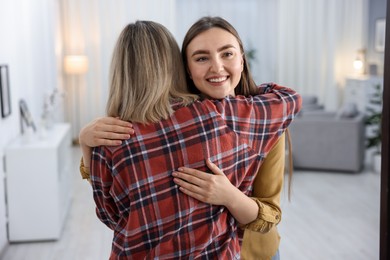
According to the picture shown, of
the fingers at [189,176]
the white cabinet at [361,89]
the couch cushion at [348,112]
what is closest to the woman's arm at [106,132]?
the fingers at [189,176]

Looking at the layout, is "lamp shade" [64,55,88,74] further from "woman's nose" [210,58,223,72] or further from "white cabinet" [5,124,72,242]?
"woman's nose" [210,58,223,72]

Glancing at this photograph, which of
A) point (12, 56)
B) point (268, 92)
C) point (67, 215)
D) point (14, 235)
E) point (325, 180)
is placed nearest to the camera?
point (268, 92)

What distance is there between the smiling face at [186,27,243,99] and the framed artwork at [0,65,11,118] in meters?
2.82

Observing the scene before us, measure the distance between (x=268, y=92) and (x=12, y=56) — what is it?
3367mm

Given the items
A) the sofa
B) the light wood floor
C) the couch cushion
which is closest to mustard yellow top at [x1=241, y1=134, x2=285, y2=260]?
the light wood floor

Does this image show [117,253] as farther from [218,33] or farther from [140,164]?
[218,33]

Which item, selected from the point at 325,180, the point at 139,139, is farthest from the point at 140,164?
the point at 325,180

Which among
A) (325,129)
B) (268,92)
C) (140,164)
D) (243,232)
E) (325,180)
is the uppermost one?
(268,92)

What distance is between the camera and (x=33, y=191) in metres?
3.99

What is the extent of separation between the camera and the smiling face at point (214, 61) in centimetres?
125

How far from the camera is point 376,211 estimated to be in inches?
188

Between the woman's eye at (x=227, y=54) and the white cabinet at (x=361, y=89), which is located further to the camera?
the white cabinet at (x=361, y=89)

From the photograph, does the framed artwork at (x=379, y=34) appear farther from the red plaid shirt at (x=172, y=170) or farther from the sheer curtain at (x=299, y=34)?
the red plaid shirt at (x=172, y=170)

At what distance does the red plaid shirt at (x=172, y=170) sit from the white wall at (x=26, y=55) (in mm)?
2835
